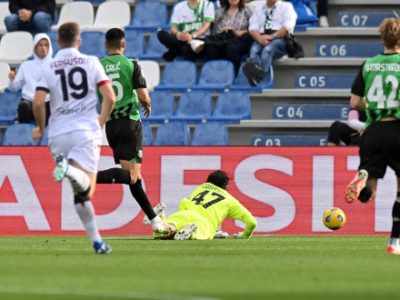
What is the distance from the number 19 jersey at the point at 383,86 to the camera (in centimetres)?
1118

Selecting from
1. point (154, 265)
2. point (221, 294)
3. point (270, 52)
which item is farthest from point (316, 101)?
point (221, 294)

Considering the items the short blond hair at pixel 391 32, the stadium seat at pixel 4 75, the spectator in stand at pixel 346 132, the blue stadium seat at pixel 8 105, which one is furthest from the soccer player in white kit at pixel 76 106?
the stadium seat at pixel 4 75

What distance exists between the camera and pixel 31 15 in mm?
21891

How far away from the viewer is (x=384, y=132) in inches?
439

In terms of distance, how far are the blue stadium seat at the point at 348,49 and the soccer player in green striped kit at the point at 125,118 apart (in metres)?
6.98

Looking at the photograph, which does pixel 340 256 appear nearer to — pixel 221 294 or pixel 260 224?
pixel 221 294

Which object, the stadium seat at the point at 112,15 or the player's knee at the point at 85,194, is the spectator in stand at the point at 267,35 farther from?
the player's knee at the point at 85,194

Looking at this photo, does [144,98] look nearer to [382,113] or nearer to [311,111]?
[382,113]

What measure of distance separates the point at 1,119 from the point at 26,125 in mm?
1069

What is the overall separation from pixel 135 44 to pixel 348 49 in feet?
11.8

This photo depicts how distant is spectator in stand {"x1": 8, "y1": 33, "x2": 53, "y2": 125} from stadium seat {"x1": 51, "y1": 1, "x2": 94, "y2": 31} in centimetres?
270

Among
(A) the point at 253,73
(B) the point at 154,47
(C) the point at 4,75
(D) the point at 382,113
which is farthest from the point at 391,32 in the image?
(C) the point at 4,75

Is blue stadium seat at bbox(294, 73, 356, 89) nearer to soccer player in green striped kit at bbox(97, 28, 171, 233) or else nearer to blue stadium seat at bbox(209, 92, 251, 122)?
blue stadium seat at bbox(209, 92, 251, 122)

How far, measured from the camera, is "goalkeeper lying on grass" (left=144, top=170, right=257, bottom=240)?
14023 mm
